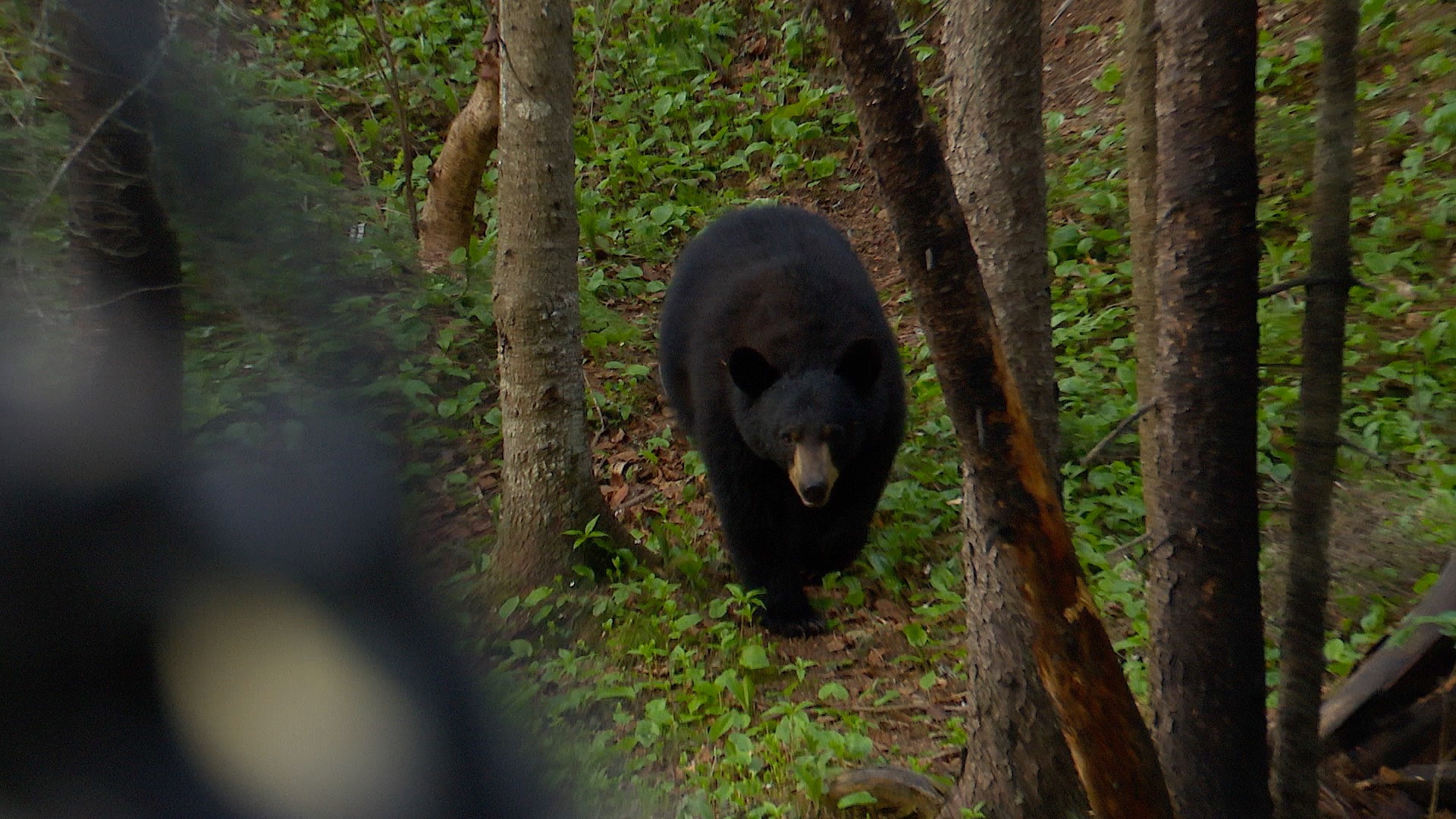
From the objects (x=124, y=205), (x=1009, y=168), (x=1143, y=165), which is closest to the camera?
(x=124, y=205)

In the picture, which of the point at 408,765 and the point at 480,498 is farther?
the point at 480,498

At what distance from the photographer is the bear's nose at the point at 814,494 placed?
4578mm

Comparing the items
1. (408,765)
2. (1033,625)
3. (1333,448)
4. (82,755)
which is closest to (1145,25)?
(1333,448)

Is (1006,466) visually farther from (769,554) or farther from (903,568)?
(903,568)

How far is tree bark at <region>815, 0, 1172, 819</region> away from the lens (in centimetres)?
195

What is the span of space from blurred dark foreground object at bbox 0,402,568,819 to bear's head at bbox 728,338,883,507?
10.8ft

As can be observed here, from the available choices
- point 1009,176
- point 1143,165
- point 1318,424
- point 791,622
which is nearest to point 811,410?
point 791,622

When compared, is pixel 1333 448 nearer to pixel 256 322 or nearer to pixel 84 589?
pixel 256 322

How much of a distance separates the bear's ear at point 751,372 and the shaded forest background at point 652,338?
3.22ft

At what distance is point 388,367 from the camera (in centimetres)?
148

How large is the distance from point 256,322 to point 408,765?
2.18ft

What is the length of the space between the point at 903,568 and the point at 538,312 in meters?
2.26

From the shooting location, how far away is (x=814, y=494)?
459 centimetres

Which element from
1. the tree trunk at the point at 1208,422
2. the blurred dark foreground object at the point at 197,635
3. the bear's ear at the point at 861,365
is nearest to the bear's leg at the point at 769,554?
the bear's ear at the point at 861,365
